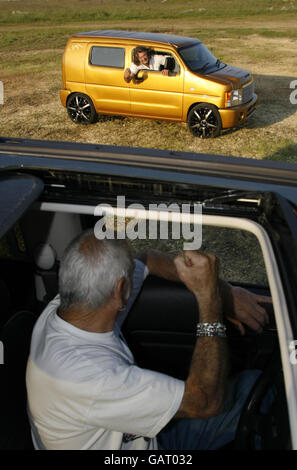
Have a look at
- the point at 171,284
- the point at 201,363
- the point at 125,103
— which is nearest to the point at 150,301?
the point at 171,284

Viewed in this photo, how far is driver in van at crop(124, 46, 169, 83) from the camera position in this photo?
7047mm

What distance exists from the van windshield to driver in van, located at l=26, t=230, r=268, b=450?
6.29 metres

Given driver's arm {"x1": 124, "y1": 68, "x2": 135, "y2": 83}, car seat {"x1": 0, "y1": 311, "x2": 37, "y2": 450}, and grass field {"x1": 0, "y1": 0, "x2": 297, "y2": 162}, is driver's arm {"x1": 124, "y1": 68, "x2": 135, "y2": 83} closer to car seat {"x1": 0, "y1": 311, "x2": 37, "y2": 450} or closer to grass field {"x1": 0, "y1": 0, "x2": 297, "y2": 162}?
grass field {"x1": 0, "y1": 0, "x2": 297, "y2": 162}

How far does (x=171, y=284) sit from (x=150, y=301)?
172 mm

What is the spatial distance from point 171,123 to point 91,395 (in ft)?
25.5

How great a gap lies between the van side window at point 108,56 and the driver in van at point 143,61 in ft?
1.02

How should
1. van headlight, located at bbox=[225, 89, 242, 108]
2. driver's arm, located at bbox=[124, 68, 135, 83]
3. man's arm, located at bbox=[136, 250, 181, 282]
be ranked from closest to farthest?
man's arm, located at bbox=[136, 250, 181, 282], van headlight, located at bbox=[225, 89, 242, 108], driver's arm, located at bbox=[124, 68, 135, 83]

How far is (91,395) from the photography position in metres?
1.34

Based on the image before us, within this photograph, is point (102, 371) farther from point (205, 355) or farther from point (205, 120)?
point (205, 120)

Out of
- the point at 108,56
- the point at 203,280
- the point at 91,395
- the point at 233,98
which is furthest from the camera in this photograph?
the point at 108,56

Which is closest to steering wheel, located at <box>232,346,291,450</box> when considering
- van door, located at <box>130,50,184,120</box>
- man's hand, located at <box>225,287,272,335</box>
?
man's hand, located at <box>225,287,272,335</box>

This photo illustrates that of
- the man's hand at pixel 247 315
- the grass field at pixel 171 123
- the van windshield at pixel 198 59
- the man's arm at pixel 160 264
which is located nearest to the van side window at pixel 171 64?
the van windshield at pixel 198 59

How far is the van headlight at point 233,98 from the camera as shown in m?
6.86

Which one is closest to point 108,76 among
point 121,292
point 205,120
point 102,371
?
point 205,120
